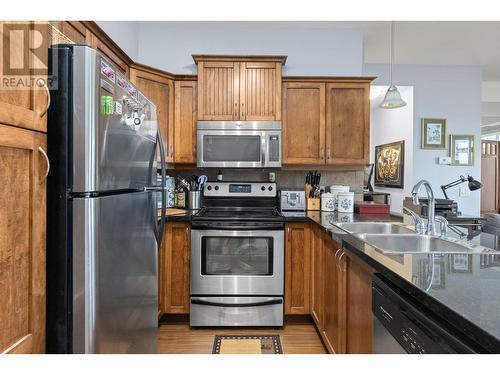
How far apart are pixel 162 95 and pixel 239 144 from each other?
31.2 inches

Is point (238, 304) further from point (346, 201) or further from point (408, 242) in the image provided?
point (408, 242)

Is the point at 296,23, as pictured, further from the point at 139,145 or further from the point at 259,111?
the point at 139,145

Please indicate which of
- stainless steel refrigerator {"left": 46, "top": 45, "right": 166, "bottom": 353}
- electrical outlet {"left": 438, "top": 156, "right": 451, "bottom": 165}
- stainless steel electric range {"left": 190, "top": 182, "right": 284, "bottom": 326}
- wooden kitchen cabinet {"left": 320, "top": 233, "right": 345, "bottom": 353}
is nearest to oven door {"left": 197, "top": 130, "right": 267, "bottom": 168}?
stainless steel electric range {"left": 190, "top": 182, "right": 284, "bottom": 326}

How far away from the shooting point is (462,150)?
423cm

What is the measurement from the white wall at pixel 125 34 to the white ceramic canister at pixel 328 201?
2.17m

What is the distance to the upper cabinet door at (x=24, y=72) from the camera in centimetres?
102

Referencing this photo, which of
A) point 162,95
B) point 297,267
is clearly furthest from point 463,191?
point 162,95

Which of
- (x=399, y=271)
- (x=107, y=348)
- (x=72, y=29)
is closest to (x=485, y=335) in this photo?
(x=399, y=271)

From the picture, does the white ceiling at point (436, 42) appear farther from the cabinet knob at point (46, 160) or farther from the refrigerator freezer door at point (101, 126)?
the cabinet knob at point (46, 160)

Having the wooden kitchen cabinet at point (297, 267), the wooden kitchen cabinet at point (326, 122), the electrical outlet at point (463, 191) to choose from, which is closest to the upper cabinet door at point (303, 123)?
the wooden kitchen cabinet at point (326, 122)

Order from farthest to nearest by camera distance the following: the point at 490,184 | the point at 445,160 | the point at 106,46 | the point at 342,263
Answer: the point at 490,184, the point at 445,160, the point at 106,46, the point at 342,263

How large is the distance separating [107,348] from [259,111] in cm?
218

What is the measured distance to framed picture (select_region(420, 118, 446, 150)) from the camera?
4227 mm

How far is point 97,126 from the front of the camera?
125 cm
